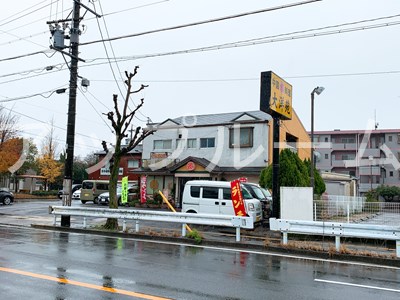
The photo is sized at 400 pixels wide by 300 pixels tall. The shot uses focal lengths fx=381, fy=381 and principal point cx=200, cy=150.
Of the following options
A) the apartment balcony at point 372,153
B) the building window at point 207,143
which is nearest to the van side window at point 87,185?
the building window at point 207,143

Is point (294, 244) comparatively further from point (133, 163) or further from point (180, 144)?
point (133, 163)

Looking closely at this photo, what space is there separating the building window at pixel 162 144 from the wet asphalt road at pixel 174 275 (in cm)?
2157

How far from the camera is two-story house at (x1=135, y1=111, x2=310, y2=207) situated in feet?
91.2

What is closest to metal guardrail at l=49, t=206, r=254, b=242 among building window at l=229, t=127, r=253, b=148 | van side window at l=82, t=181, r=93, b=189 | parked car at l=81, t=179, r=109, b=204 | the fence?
the fence

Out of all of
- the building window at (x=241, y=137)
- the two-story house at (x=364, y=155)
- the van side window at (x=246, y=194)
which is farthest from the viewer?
the two-story house at (x=364, y=155)

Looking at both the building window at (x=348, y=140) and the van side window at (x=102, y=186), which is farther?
the building window at (x=348, y=140)

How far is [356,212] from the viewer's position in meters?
14.2

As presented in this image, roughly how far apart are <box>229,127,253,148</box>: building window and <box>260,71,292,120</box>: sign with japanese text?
1321 cm

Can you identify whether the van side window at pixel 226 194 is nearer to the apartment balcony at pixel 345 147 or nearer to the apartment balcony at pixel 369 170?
the apartment balcony at pixel 369 170

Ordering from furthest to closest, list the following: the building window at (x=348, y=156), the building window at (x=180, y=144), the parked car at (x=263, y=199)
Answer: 1. the building window at (x=348, y=156)
2. the building window at (x=180, y=144)
3. the parked car at (x=263, y=199)

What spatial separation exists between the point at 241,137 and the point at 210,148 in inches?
110

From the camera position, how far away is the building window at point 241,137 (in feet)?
92.1

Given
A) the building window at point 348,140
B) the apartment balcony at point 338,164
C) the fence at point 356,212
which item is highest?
the building window at point 348,140

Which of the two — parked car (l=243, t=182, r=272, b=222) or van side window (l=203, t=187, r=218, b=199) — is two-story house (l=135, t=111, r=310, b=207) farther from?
van side window (l=203, t=187, r=218, b=199)
